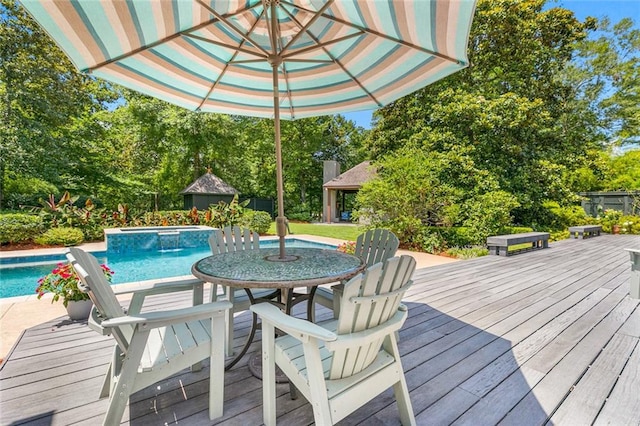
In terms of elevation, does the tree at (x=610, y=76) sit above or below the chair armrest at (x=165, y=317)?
above

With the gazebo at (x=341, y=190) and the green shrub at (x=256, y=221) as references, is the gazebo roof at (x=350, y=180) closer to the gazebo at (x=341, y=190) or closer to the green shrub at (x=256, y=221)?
the gazebo at (x=341, y=190)

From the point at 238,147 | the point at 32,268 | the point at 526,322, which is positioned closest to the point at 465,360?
the point at 526,322

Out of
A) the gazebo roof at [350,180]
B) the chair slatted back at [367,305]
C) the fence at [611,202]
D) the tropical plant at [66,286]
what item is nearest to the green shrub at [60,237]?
the tropical plant at [66,286]

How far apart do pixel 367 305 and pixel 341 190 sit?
20.0m

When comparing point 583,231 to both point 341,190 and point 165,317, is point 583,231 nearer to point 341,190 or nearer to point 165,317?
point 165,317

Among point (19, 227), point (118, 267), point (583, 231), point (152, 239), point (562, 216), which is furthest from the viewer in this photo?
point (562, 216)

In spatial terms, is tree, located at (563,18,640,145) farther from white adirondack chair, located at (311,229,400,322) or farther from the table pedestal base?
the table pedestal base

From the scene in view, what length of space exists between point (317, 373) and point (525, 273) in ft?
17.9

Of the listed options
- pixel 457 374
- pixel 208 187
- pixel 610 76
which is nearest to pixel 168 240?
pixel 208 187

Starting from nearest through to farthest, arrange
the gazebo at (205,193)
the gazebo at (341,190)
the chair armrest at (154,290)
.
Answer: the chair armrest at (154,290) → the gazebo at (205,193) → the gazebo at (341,190)

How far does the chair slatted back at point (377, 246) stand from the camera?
289 centimetres

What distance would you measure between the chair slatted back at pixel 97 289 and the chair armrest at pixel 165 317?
133mm

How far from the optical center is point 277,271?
2.06m

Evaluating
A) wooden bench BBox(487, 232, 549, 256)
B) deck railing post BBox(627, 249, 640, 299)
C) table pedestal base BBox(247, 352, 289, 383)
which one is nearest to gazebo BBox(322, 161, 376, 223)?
wooden bench BBox(487, 232, 549, 256)
